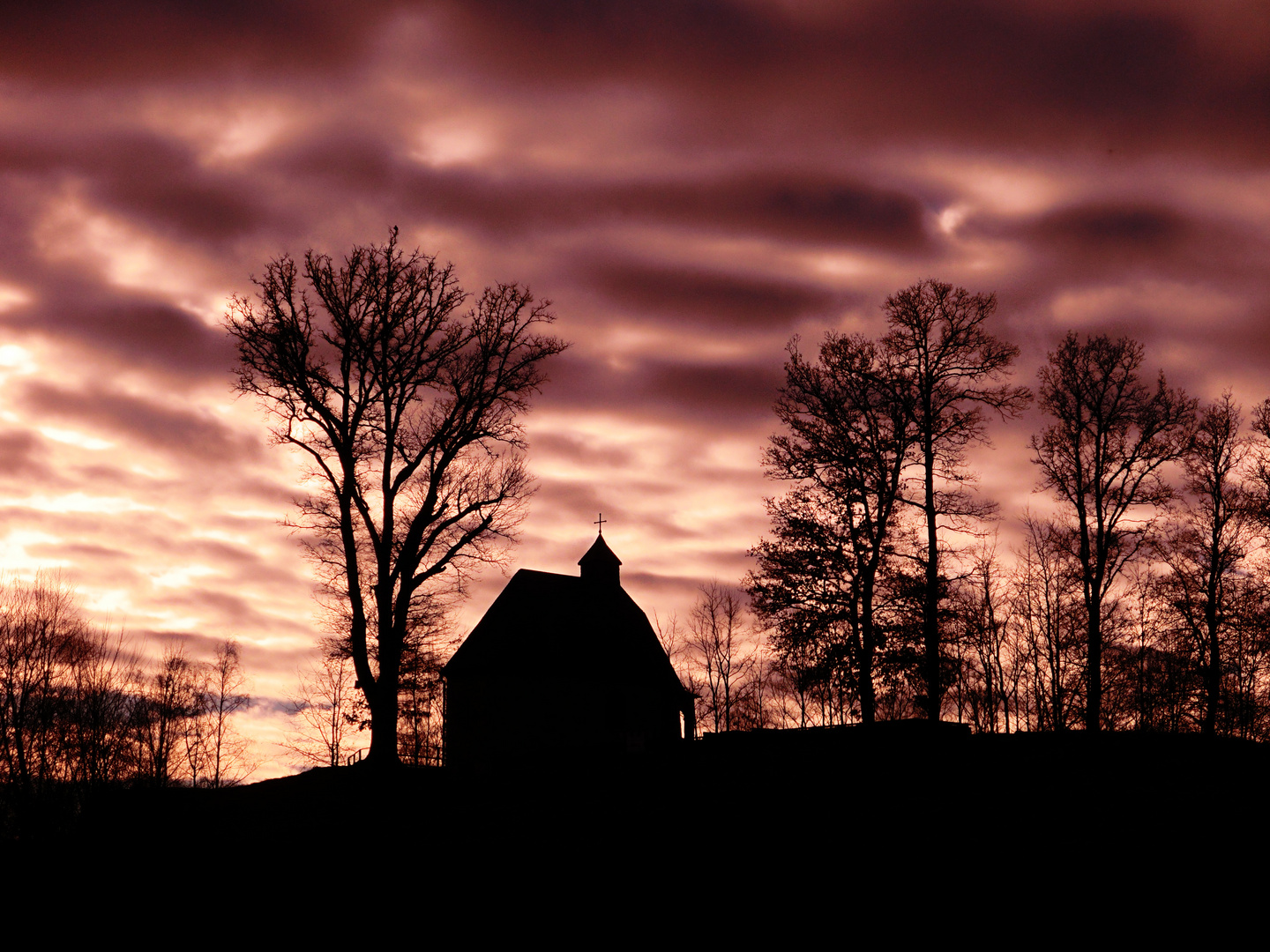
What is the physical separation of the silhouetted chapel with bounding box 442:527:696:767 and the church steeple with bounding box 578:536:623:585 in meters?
2.30

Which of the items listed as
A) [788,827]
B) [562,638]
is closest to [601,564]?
[562,638]

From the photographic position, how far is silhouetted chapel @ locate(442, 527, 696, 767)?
4366 cm

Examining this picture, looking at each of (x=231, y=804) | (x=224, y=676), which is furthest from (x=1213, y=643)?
(x=224, y=676)

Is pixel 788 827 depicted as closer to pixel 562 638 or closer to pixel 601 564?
pixel 562 638

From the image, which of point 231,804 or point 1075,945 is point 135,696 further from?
point 1075,945

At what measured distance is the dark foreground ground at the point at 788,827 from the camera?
1235 centimetres

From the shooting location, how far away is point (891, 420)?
28578mm

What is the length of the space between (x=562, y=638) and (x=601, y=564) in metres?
7.91

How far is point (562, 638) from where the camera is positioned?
Answer: 46.2m

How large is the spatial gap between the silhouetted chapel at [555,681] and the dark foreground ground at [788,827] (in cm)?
Result: 1925

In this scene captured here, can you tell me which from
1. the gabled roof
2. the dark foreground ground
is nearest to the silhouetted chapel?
the gabled roof

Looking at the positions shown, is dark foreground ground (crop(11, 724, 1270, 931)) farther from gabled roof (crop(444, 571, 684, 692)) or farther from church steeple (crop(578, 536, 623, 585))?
church steeple (crop(578, 536, 623, 585))

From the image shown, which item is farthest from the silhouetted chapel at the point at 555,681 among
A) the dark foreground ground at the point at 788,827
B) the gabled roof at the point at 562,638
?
the dark foreground ground at the point at 788,827

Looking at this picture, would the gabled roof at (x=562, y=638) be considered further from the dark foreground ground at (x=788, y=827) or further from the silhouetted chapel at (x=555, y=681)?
the dark foreground ground at (x=788, y=827)
